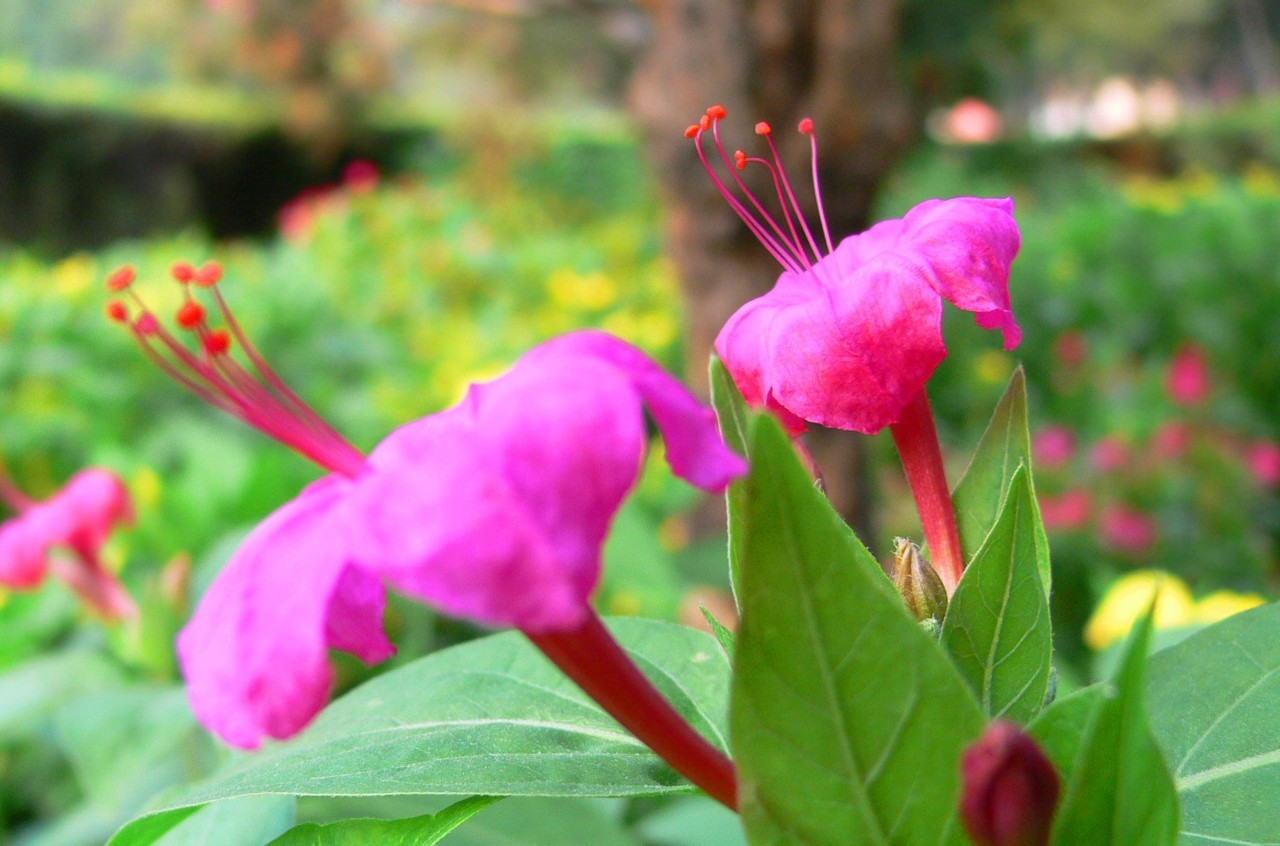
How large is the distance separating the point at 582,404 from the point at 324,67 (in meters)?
11.7

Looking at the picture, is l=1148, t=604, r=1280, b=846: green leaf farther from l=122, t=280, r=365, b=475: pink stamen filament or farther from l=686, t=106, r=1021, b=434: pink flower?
l=122, t=280, r=365, b=475: pink stamen filament

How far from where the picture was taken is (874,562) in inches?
20.6

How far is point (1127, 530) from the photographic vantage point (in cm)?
311

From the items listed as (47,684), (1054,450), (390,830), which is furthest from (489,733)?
(1054,450)

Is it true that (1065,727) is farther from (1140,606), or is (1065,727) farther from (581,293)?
(581,293)

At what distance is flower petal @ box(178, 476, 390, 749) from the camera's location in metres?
0.43

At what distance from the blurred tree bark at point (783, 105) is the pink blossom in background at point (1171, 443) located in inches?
52.5

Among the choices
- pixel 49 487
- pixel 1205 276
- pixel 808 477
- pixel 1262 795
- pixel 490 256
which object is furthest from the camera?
pixel 490 256

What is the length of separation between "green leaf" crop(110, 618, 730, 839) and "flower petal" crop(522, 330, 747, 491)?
0.50 feet

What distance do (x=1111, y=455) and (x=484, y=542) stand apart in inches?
130

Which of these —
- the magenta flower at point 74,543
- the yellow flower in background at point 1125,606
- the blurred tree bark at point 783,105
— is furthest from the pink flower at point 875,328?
the blurred tree bark at point 783,105

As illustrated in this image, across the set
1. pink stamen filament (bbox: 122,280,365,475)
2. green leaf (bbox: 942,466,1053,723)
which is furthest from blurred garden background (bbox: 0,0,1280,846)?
green leaf (bbox: 942,466,1053,723)

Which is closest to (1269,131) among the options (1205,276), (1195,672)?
(1205,276)

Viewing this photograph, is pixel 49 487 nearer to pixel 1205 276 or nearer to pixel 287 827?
pixel 287 827
